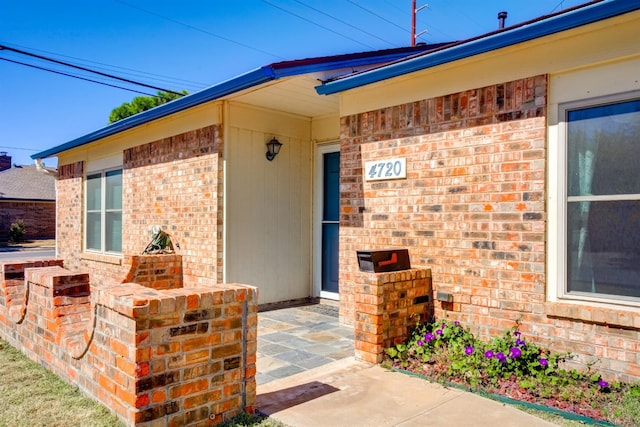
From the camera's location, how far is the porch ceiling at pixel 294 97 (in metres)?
5.66

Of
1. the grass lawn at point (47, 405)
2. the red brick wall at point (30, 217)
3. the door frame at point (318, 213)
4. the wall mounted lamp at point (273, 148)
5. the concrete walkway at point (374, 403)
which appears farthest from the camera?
the red brick wall at point (30, 217)

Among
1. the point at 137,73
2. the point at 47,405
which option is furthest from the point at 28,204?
the point at 47,405

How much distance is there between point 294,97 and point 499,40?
9.94 feet

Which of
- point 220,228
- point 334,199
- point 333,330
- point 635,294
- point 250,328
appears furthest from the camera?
point 334,199

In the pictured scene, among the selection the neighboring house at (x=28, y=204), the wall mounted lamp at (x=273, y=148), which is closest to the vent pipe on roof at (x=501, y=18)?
the wall mounted lamp at (x=273, y=148)

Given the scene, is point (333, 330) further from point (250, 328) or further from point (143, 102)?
point (143, 102)

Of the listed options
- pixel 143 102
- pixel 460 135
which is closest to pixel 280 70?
pixel 460 135

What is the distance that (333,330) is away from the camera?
18.4ft

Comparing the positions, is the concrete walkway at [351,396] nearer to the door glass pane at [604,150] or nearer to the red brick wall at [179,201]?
the door glass pane at [604,150]

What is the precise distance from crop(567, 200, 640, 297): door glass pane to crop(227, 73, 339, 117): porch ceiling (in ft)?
10.5

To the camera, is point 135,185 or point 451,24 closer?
point 135,185

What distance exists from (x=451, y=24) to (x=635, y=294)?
54.2 ft

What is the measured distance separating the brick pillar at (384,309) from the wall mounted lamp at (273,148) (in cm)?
319

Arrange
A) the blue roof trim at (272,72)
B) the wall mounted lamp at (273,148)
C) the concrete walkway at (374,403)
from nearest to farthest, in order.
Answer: the concrete walkway at (374,403) → the blue roof trim at (272,72) → the wall mounted lamp at (273,148)
